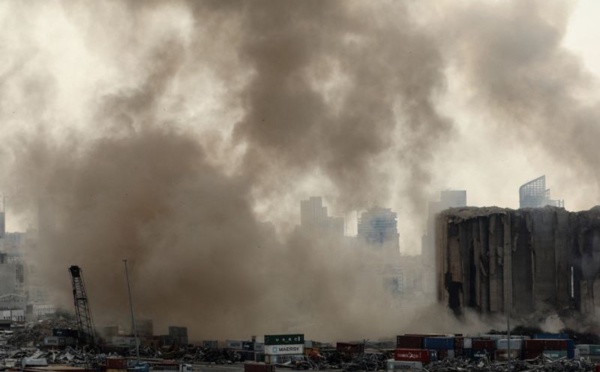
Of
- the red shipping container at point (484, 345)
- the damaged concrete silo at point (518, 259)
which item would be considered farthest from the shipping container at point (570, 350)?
the damaged concrete silo at point (518, 259)

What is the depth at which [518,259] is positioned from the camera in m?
121

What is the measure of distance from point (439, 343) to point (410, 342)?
2.38 metres

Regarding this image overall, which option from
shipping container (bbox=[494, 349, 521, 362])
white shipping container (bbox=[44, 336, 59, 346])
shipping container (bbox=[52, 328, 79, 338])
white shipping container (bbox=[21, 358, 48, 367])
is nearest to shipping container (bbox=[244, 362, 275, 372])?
white shipping container (bbox=[21, 358, 48, 367])


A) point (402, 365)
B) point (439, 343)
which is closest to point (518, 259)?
point (439, 343)

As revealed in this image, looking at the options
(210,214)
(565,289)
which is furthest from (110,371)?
(565,289)

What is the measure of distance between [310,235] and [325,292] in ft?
35.6

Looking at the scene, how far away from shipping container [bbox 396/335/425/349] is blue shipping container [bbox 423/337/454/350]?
2.18ft

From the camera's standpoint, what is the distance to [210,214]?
115375 mm

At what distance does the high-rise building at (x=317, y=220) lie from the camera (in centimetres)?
13988

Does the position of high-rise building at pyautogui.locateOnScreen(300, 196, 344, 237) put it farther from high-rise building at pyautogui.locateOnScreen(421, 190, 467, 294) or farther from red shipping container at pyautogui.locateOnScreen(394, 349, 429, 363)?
red shipping container at pyautogui.locateOnScreen(394, 349, 429, 363)

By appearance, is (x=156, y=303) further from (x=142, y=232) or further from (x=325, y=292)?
(x=325, y=292)

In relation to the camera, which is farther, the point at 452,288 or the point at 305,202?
the point at 305,202

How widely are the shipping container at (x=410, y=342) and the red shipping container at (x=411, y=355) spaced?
15.3 ft

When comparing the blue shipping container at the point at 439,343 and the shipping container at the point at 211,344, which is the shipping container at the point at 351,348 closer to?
the blue shipping container at the point at 439,343
